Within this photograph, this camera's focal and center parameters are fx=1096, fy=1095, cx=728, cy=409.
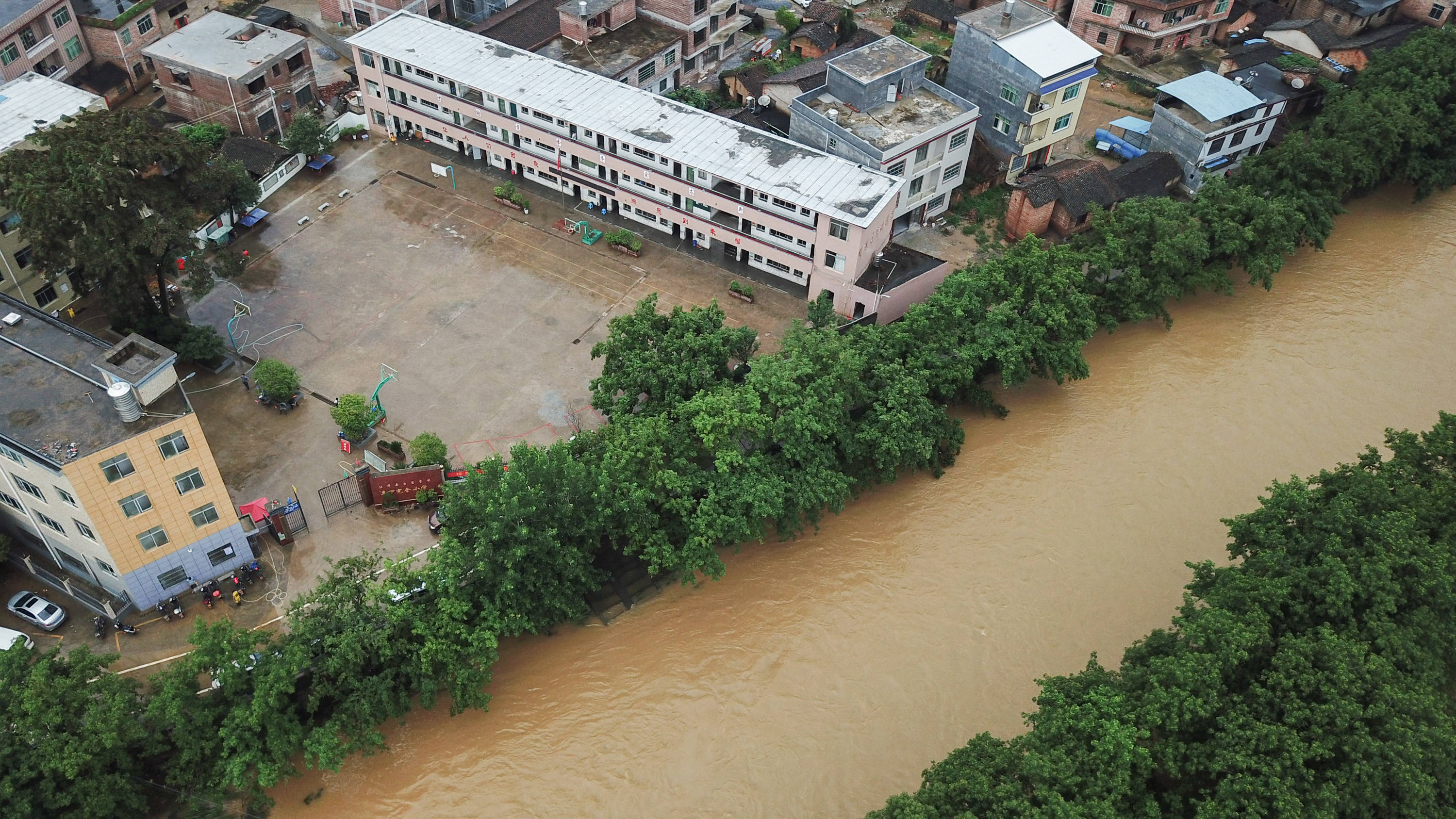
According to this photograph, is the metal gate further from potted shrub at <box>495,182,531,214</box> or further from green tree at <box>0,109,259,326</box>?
potted shrub at <box>495,182,531,214</box>

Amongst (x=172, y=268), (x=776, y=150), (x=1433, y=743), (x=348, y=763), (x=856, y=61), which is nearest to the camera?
(x=1433, y=743)

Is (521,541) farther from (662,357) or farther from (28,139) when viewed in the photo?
(28,139)

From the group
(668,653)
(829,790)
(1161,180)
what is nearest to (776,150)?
(1161,180)

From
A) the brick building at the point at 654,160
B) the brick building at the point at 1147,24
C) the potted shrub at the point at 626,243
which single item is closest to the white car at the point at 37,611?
the potted shrub at the point at 626,243

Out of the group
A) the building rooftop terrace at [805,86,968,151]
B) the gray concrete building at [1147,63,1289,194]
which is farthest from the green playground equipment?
the gray concrete building at [1147,63,1289,194]

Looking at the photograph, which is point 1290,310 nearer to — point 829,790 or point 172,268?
point 829,790
